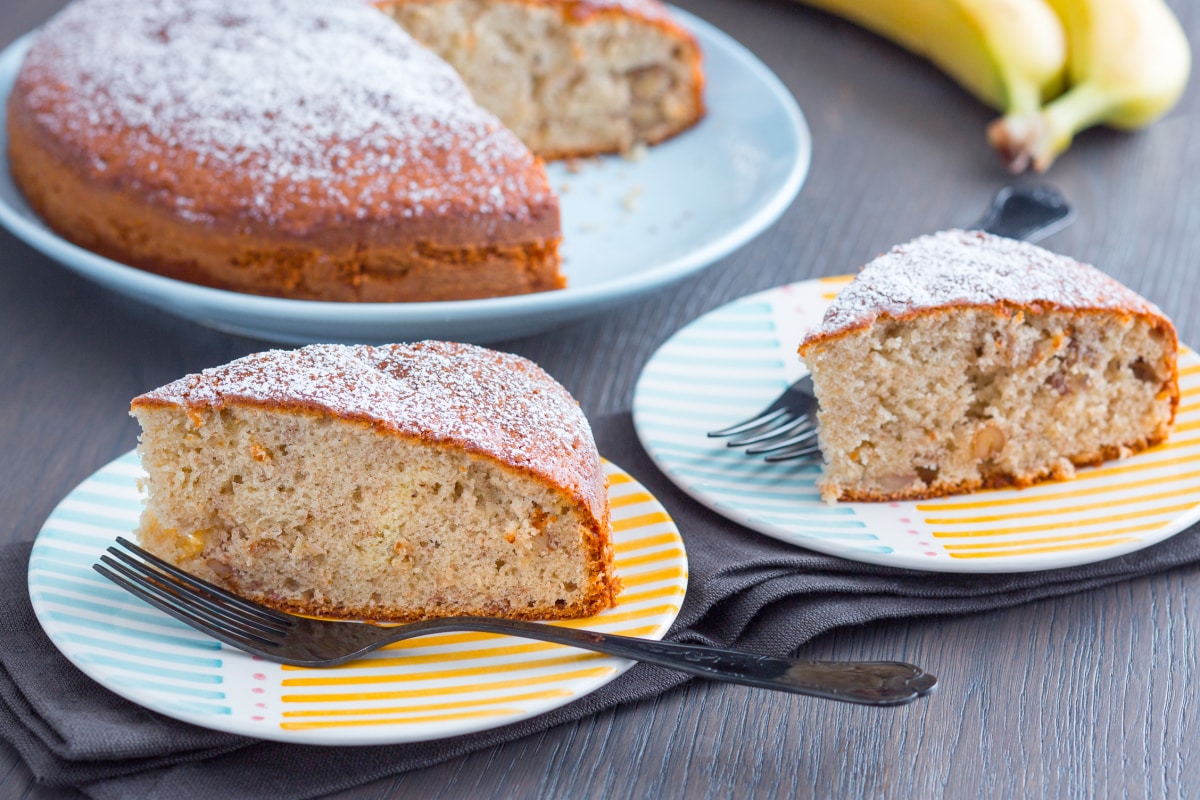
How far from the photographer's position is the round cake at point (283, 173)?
10.1 ft

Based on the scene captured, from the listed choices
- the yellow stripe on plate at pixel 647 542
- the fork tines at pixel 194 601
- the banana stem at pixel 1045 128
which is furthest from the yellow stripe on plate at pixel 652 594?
the banana stem at pixel 1045 128

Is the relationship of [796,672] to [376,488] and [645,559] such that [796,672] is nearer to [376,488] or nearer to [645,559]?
[645,559]

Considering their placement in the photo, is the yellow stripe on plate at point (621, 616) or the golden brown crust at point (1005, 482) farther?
the golden brown crust at point (1005, 482)

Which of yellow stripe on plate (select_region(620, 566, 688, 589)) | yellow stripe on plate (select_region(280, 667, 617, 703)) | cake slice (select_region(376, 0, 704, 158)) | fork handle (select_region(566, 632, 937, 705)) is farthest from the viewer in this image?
cake slice (select_region(376, 0, 704, 158))

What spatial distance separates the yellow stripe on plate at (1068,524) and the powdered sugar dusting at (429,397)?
684 mm

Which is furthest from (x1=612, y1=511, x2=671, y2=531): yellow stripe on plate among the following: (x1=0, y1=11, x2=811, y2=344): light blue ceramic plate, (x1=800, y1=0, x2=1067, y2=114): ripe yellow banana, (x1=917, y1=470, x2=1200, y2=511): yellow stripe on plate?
(x1=800, y1=0, x2=1067, y2=114): ripe yellow banana

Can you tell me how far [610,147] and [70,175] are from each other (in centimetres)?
170

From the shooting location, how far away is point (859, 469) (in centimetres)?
257

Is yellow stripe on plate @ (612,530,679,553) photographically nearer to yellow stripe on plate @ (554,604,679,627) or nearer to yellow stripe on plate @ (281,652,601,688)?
yellow stripe on plate @ (554,604,679,627)

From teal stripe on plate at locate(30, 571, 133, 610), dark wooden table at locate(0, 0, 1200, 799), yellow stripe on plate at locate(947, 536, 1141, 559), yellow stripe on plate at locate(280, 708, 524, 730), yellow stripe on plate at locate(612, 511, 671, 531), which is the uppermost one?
yellow stripe on plate at locate(280, 708, 524, 730)

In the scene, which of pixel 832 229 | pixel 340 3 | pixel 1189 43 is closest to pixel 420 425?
pixel 832 229

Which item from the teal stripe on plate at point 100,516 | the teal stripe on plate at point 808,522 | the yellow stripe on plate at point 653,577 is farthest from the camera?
the teal stripe on plate at point 808,522

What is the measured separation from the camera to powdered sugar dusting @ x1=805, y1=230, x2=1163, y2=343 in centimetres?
250

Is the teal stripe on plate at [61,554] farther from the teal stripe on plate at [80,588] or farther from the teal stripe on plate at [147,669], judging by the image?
the teal stripe on plate at [147,669]
